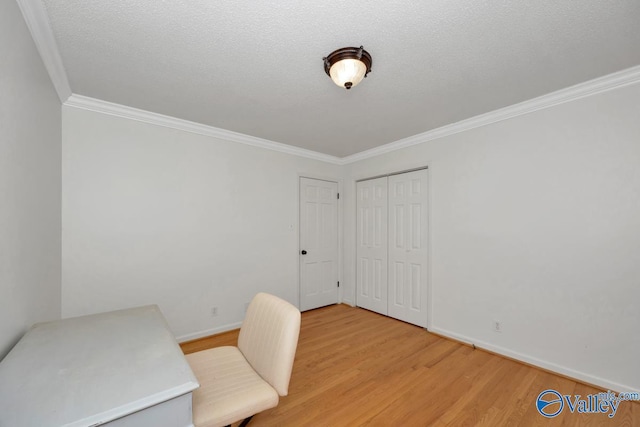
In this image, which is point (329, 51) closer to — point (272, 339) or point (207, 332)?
point (272, 339)

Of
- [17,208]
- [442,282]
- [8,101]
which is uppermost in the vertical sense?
[8,101]

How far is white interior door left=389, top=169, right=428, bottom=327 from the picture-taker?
3256mm

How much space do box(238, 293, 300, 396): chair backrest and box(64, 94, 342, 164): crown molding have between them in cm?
217

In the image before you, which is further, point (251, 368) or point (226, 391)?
point (251, 368)

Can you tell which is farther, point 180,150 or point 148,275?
point 180,150

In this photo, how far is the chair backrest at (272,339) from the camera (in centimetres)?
129

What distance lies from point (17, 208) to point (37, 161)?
492 millimetres

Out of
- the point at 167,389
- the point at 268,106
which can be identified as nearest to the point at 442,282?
the point at 268,106

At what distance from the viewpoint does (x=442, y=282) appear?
3018mm

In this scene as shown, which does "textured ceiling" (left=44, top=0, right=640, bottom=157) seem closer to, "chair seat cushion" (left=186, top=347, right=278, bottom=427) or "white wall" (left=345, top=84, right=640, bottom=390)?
"white wall" (left=345, top=84, right=640, bottom=390)

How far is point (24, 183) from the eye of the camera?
4.59 ft

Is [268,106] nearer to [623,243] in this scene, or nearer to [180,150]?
[180,150]

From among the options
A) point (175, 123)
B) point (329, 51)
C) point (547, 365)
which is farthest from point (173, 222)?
point (547, 365)

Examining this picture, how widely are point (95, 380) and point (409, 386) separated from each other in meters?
2.07
